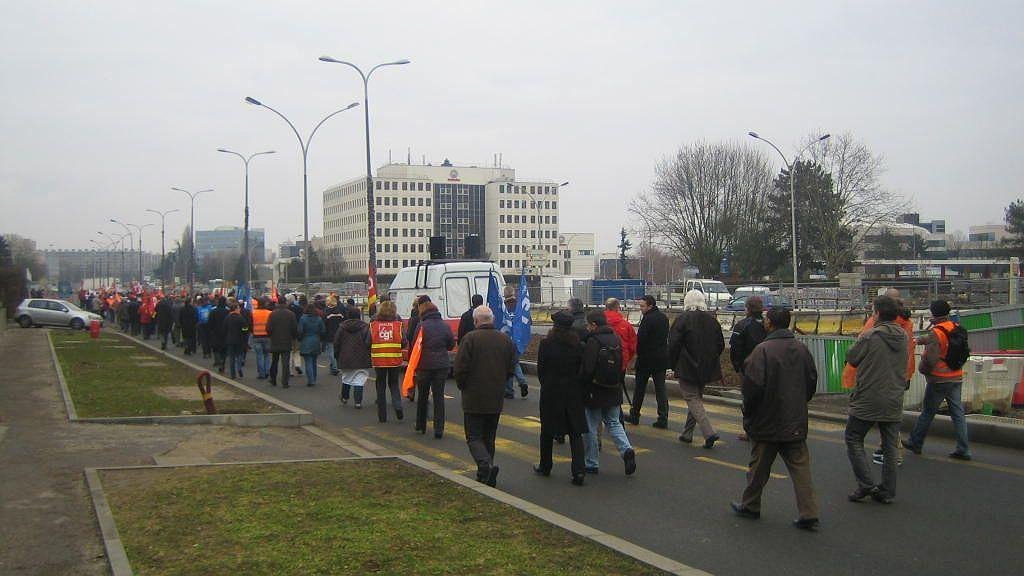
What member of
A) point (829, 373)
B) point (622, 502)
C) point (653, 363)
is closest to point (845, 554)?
point (622, 502)

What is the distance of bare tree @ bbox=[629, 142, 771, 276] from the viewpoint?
66438 millimetres

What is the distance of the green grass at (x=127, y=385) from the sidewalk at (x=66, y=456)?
2.09ft

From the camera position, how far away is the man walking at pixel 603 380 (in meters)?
9.03

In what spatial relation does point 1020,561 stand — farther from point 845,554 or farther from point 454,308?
point 454,308

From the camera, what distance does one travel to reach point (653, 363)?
12.2 meters

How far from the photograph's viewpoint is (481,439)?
8.97 meters

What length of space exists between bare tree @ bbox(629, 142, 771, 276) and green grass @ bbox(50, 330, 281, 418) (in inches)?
1821

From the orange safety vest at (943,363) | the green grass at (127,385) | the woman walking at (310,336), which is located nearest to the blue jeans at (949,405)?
the orange safety vest at (943,363)

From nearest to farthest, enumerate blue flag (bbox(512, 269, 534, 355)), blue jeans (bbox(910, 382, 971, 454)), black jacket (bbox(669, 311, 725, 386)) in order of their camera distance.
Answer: blue jeans (bbox(910, 382, 971, 454)), black jacket (bbox(669, 311, 725, 386)), blue flag (bbox(512, 269, 534, 355))

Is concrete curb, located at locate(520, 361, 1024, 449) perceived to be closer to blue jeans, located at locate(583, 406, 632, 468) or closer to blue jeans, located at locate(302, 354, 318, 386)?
blue jeans, located at locate(583, 406, 632, 468)

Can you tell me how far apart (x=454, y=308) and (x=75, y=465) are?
11262 mm

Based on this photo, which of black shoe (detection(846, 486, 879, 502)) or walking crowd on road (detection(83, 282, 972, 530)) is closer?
walking crowd on road (detection(83, 282, 972, 530))

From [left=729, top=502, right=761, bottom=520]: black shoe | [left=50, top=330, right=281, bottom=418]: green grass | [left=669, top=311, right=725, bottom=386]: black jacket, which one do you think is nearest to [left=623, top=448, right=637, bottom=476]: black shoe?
[left=729, top=502, right=761, bottom=520]: black shoe

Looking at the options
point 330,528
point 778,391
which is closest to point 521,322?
point 778,391
